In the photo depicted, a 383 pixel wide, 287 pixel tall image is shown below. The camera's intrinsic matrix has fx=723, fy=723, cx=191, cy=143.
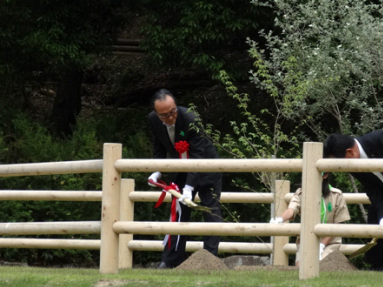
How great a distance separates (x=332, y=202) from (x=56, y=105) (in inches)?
384

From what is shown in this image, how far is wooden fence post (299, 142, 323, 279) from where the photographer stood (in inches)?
215

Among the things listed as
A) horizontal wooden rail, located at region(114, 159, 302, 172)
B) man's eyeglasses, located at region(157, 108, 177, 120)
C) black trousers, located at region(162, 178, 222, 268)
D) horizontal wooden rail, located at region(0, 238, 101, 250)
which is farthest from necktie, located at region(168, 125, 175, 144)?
horizontal wooden rail, located at region(0, 238, 101, 250)

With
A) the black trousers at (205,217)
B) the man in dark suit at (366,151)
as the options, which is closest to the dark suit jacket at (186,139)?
the black trousers at (205,217)

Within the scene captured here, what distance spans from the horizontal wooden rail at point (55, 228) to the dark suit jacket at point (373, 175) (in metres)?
2.41

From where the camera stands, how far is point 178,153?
7.27 meters

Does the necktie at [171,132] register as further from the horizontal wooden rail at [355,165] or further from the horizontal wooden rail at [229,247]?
the horizontal wooden rail at [355,165]

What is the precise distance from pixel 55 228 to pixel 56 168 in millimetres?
542

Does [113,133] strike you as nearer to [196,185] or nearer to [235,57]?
[235,57]

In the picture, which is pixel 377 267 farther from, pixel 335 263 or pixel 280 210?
pixel 280 210

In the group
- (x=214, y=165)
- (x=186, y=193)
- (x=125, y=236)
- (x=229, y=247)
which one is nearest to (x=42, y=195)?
(x=125, y=236)

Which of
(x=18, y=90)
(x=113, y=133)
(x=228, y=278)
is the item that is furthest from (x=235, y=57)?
(x=228, y=278)

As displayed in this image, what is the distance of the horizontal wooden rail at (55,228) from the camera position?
624 centimetres

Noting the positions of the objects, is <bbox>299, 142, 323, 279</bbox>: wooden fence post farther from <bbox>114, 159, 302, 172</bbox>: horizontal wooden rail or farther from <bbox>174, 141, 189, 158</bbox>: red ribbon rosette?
<bbox>174, 141, 189, 158</bbox>: red ribbon rosette

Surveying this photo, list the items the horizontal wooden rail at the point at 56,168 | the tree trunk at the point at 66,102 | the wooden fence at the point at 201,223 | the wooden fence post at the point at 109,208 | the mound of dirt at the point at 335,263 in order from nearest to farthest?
the wooden fence at the point at 201,223 < the wooden fence post at the point at 109,208 < the horizontal wooden rail at the point at 56,168 < the mound of dirt at the point at 335,263 < the tree trunk at the point at 66,102
